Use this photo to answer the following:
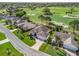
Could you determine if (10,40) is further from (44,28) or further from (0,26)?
(44,28)

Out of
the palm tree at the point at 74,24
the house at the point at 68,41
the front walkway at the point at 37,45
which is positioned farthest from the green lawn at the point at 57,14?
the front walkway at the point at 37,45

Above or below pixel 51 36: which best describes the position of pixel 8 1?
above

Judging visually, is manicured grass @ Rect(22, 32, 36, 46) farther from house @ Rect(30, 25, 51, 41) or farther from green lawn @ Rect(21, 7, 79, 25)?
green lawn @ Rect(21, 7, 79, 25)

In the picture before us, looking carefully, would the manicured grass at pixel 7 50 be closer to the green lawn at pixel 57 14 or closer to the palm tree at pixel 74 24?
the green lawn at pixel 57 14

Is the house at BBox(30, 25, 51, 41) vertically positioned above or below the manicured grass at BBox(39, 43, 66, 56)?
above

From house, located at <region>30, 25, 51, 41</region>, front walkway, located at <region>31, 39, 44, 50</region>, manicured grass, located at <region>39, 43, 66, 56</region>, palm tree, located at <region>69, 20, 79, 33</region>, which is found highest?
palm tree, located at <region>69, 20, 79, 33</region>

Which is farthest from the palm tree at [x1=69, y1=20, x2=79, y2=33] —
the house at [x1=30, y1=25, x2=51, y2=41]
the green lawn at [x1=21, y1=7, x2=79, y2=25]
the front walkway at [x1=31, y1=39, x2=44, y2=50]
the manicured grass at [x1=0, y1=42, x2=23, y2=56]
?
the manicured grass at [x1=0, y1=42, x2=23, y2=56]

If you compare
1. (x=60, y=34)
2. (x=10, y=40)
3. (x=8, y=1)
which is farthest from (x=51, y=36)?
(x=8, y=1)
